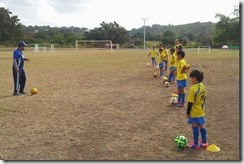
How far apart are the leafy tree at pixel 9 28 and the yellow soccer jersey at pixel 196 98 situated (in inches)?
2455

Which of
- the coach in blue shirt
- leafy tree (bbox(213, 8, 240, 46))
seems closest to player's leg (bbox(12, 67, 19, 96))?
the coach in blue shirt

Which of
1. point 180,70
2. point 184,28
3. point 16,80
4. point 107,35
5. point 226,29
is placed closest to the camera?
point 180,70

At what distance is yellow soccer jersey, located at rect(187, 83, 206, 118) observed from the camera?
17.2 ft

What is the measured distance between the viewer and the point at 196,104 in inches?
210

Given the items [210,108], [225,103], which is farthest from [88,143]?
[225,103]

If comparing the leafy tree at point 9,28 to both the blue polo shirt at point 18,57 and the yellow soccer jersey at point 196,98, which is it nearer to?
the blue polo shirt at point 18,57

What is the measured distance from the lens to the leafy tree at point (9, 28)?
201 ft

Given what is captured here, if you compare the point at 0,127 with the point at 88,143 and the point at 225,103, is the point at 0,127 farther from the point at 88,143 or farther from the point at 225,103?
the point at 225,103

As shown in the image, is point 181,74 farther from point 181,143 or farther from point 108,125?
point 181,143

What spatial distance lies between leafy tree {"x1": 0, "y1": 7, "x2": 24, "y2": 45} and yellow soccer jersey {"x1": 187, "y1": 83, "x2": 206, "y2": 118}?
62.3m

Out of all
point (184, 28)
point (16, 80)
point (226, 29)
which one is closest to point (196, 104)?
point (16, 80)

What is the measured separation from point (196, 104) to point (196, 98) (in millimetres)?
128

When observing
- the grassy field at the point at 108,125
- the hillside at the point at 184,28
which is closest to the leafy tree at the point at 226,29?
the grassy field at the point at 108,125

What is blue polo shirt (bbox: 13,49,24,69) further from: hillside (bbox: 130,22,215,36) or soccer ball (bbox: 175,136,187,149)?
hillside (bbox: 130,22,215,36)
